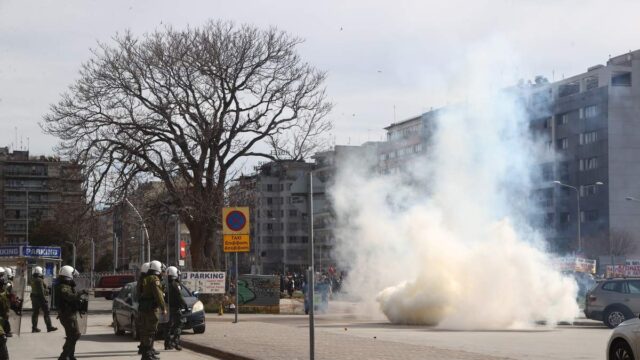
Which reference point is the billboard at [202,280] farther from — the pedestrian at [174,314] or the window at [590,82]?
the window at [590,82]

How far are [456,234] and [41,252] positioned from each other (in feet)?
69.9

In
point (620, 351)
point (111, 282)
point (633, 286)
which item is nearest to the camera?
point (620, 351)

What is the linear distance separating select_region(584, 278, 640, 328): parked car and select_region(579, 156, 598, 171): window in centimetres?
5333

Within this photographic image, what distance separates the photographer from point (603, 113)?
74562 millimetres

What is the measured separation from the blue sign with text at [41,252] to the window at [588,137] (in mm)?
49975

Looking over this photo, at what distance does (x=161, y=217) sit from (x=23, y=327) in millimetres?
15231

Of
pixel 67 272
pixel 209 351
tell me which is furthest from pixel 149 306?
pixel 209 351

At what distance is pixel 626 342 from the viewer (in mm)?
12188

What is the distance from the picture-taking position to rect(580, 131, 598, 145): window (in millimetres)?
77938

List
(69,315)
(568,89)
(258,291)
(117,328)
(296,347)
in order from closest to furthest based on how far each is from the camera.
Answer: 1. (69,315)
2. (296,347)
3. (117,328)
4. (258,291)
5. (568,89)

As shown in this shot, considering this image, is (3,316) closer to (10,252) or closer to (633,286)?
(633,286)

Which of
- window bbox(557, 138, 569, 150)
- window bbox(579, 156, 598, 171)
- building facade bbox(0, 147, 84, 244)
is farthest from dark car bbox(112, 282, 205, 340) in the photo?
building facade bbox(0, 147, 84, 244)

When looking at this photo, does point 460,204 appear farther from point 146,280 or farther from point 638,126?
point 638,126

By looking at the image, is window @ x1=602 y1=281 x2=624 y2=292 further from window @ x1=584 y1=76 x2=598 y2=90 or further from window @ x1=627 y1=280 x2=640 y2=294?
window @ x1=584 y1=76 x2=598 y2=90
